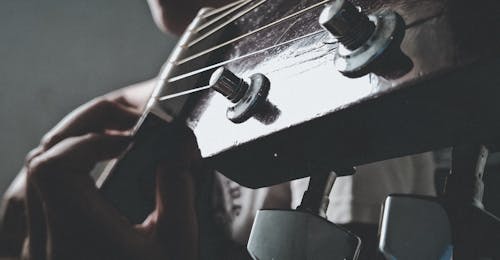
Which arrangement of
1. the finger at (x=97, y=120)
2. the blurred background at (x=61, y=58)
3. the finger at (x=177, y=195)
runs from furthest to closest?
the blurred background at (x=61, y=58) → the finger at (x=97, y=120) → the finger at (x=177, y=195)

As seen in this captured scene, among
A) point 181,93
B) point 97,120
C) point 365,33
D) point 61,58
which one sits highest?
point 365,33

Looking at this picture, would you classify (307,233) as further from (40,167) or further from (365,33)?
(40,167)

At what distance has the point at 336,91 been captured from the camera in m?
0.44

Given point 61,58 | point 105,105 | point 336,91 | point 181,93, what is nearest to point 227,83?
point 336,91

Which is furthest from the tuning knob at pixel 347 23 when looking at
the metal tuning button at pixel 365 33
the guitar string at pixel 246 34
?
the guitar string at pixel 246 34

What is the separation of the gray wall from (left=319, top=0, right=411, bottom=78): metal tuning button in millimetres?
2080

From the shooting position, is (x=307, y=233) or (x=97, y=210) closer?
(x=307, y=233)

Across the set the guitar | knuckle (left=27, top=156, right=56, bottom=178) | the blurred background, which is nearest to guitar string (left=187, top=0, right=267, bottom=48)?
the guitar

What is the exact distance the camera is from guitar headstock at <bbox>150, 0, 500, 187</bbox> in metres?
0.37

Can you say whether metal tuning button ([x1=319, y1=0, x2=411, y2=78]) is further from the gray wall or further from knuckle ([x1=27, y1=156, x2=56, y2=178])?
the gray wall

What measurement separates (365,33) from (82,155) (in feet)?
2.50

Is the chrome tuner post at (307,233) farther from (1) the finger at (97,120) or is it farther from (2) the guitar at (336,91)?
(1) the finger at (97,120)

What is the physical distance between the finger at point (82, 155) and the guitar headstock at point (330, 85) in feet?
1.06

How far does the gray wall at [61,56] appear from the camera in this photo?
2416mm
